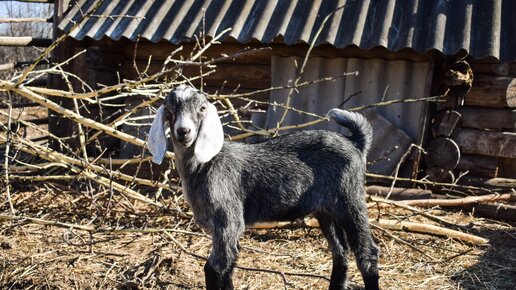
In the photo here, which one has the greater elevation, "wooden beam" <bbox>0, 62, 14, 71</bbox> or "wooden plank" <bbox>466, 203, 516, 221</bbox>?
"wooden beam" <bbox>0, 62, 14, 71</bbox>

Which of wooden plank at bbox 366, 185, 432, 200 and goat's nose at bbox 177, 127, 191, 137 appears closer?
goat's nose at bbox 177, 127, 191, 137

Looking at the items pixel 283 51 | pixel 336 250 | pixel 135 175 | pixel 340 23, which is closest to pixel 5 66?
pixel 135 175

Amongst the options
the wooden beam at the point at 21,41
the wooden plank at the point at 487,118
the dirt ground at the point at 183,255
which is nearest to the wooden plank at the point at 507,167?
the wooden plank at the point at 487,118

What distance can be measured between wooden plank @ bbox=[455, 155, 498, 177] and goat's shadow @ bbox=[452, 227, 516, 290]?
112 centimetres

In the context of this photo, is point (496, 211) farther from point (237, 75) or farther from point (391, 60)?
point (237, 75)

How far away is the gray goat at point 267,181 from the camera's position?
141 inches

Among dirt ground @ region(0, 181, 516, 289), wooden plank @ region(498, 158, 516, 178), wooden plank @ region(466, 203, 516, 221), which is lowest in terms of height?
dirt ground @ region(0, 181, 516, 289)

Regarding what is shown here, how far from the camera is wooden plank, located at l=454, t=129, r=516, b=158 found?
6.28 meters

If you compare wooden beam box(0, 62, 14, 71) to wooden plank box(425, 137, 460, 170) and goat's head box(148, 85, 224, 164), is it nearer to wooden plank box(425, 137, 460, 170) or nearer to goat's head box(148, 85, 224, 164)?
goat's head box(148, 85, 224, 164)

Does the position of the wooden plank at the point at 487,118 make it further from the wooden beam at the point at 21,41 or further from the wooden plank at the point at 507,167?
the wooden beam at the point at 21,41

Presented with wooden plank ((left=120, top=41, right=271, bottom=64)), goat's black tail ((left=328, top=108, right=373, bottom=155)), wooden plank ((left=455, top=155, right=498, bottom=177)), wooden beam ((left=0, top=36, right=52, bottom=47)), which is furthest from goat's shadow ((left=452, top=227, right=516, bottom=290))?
wooden beam ((left=0, top=36, right=52, bottom=47))

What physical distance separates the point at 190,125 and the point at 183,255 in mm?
1617

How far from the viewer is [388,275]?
4496 mm

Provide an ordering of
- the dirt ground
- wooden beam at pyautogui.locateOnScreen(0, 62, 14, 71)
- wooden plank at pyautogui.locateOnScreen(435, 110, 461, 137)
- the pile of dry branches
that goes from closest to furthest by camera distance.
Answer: the dirt ground < the pile of dry branches < wooden plank at pyautogui.locateOnScreen(435, 110, 461, 137) < wooden beam at pyautogui.locateOnScreen(0, 62, 14, 71)
